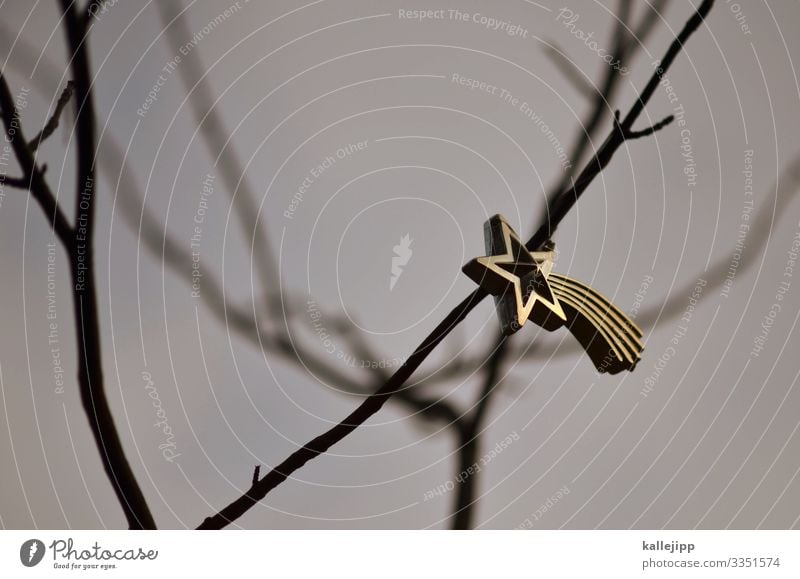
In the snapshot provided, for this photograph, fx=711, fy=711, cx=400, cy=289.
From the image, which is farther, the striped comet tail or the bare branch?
the bare branch

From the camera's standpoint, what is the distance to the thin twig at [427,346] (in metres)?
1.67

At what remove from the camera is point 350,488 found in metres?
1.70

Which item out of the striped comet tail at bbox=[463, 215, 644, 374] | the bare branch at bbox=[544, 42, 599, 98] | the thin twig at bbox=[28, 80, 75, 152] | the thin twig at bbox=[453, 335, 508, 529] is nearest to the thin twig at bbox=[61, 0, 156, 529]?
the thin twig at bbox=[28, 80, 75, 152]

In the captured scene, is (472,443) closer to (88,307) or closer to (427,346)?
(427,346)

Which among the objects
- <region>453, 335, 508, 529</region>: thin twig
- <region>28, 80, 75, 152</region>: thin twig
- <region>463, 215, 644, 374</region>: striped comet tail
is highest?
<region>28, 80, 75, 152</region>: thin twig

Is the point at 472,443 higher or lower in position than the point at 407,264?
lower

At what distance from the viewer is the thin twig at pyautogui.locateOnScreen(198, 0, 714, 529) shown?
167 centimetres

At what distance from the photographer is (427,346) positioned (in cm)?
176

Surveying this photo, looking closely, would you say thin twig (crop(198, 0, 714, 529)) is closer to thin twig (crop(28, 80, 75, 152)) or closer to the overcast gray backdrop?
the overcast gray backdrop

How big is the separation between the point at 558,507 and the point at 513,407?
0.85 feet

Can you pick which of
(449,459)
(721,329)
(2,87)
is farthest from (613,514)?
(2,87)

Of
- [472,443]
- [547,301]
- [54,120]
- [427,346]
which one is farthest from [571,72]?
[54,120]
